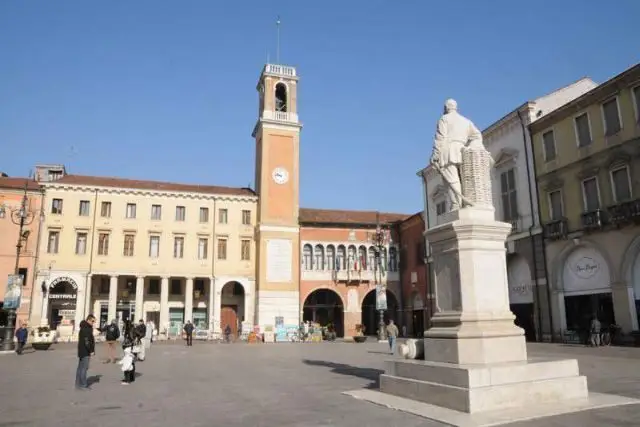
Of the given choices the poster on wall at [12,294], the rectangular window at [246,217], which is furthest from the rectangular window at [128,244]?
the poster on wall at [12,294]

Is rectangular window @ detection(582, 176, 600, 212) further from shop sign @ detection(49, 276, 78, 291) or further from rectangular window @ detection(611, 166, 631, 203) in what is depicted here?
shop sign @ detection(49, 276, 78, 291)

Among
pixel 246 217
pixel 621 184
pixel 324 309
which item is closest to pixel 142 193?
pixel 246 217

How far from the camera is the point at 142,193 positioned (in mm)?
41656

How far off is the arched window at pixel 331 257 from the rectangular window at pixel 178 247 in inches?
487

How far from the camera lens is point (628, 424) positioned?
606 centimetres

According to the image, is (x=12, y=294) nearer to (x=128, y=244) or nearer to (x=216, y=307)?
(x=128, y=244)

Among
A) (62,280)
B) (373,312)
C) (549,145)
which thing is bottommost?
(373,312)

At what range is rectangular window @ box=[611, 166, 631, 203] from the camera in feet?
73.2

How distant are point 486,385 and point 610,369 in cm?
800

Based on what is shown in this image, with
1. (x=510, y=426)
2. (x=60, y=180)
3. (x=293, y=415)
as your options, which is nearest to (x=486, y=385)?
(x=510, y=426)

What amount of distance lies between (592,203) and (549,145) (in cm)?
428

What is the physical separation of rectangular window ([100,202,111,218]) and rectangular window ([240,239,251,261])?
10947mm

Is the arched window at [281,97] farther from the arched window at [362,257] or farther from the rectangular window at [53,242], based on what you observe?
the rectangular window at [53,242]

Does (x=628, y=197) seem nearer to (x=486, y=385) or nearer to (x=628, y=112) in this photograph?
(x=628, y=112)
